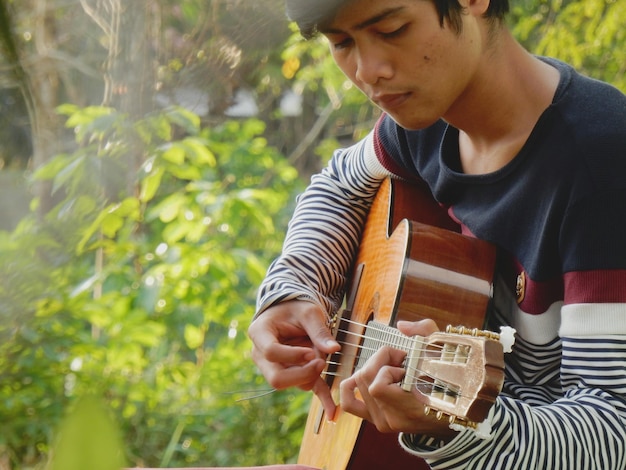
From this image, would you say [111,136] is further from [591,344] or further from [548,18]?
[548,18]

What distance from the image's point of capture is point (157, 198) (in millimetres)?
3414

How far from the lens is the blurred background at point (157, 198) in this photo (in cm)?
34

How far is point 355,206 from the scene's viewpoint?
5.82 ft

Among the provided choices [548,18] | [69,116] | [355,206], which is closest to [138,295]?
[355,206]

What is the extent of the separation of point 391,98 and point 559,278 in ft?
1.14

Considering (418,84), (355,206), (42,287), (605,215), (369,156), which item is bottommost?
(355,206)

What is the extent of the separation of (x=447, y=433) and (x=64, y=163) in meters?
0.74

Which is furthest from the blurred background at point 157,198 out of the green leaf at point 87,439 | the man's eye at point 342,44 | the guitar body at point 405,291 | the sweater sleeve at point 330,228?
the guitar body at point 405,291

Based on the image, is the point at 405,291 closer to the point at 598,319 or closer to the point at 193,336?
the point at 598,319

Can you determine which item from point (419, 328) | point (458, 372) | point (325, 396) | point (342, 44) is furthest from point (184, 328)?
point (458, 372)

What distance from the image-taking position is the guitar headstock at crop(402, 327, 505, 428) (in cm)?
88

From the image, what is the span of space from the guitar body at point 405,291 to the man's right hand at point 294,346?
62 millimetres

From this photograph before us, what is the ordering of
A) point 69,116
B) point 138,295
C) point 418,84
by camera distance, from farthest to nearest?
point 138,295, point 418,84, point 69,116

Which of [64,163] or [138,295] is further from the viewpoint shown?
[138,295]
